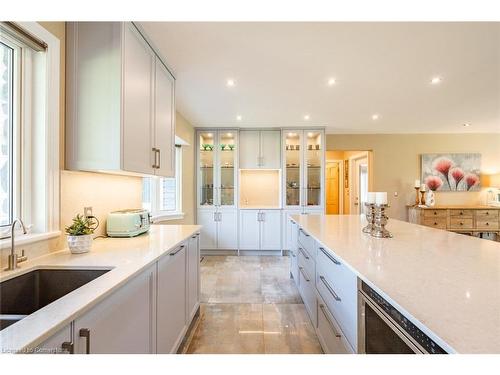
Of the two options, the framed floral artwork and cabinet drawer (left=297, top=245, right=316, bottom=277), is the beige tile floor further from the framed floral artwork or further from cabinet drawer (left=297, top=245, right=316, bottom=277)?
the framed floral artwork

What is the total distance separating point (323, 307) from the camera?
69.6 inches

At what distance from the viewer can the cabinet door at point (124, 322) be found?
859 mm

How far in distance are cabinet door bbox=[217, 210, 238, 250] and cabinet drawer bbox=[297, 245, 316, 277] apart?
2.00 metres

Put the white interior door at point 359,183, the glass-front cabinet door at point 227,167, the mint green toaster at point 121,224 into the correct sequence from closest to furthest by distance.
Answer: the mint green toaster at point 121,224 → the glass-front cabinet door at point 227,167 → the white interior door at point 359,183

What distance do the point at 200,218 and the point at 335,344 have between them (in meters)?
3.59

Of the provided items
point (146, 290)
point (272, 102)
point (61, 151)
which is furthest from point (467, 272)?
point (272, 102)

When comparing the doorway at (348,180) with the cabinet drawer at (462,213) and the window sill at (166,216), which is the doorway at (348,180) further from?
the window sill at (166,216)

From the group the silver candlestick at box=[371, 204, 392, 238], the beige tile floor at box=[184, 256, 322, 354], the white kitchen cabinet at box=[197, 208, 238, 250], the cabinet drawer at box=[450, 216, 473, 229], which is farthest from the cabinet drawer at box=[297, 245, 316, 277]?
the cabinet drawer at box=[450, 216, 473, 229]

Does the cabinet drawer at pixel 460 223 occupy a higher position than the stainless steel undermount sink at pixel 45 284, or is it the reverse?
the stainless steel undermount sink at pixel 45 284

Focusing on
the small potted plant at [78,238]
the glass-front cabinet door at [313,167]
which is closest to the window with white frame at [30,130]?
the small potted plant at [78,238]

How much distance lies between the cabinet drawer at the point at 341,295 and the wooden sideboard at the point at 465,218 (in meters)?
4.21

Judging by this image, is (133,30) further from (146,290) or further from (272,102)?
(272,102)

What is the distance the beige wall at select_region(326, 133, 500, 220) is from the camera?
17.2 feet
